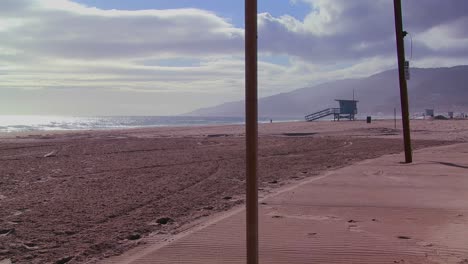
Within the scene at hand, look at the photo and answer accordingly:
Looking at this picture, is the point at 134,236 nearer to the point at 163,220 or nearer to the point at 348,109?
the point at 163,220

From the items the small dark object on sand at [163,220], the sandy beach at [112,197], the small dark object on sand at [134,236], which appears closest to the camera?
the sandy beach at [112,197]

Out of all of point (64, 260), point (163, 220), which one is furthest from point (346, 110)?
point (64, 260)

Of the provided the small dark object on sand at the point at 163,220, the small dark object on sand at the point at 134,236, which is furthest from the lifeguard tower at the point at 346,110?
the small dark object on sand at the point at 134,236

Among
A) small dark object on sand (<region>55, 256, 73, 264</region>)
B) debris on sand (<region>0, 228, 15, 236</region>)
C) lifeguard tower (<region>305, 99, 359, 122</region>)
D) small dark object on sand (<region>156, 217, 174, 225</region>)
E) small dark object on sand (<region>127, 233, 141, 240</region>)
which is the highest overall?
lifeguard tower (<region>305, 99, 359, 122</region>)

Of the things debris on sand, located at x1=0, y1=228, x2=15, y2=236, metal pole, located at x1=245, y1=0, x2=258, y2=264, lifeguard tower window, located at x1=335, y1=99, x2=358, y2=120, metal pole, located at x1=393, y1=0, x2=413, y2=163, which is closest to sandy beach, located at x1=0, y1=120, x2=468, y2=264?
debris on sand, located at x1=0, y1=228, x2=15, y2=236

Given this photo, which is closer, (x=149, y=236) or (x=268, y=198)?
(x=149, y=236)

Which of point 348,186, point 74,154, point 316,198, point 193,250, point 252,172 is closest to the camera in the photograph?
point 252,172

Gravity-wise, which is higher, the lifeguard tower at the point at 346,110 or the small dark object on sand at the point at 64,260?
the lifeguard tower at the point at 346,110

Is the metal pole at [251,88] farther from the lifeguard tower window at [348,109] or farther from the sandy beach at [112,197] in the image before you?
the lifeguard tower window at [348,109]

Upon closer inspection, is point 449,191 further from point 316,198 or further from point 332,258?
point 332,258

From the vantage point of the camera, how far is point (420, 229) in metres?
7.94

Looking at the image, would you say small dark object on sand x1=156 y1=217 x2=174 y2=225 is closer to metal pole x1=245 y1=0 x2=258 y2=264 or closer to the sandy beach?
the sandy beach

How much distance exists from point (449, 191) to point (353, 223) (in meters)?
4.06

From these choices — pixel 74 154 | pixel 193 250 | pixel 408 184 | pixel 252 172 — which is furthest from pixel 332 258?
pixel 74 154
